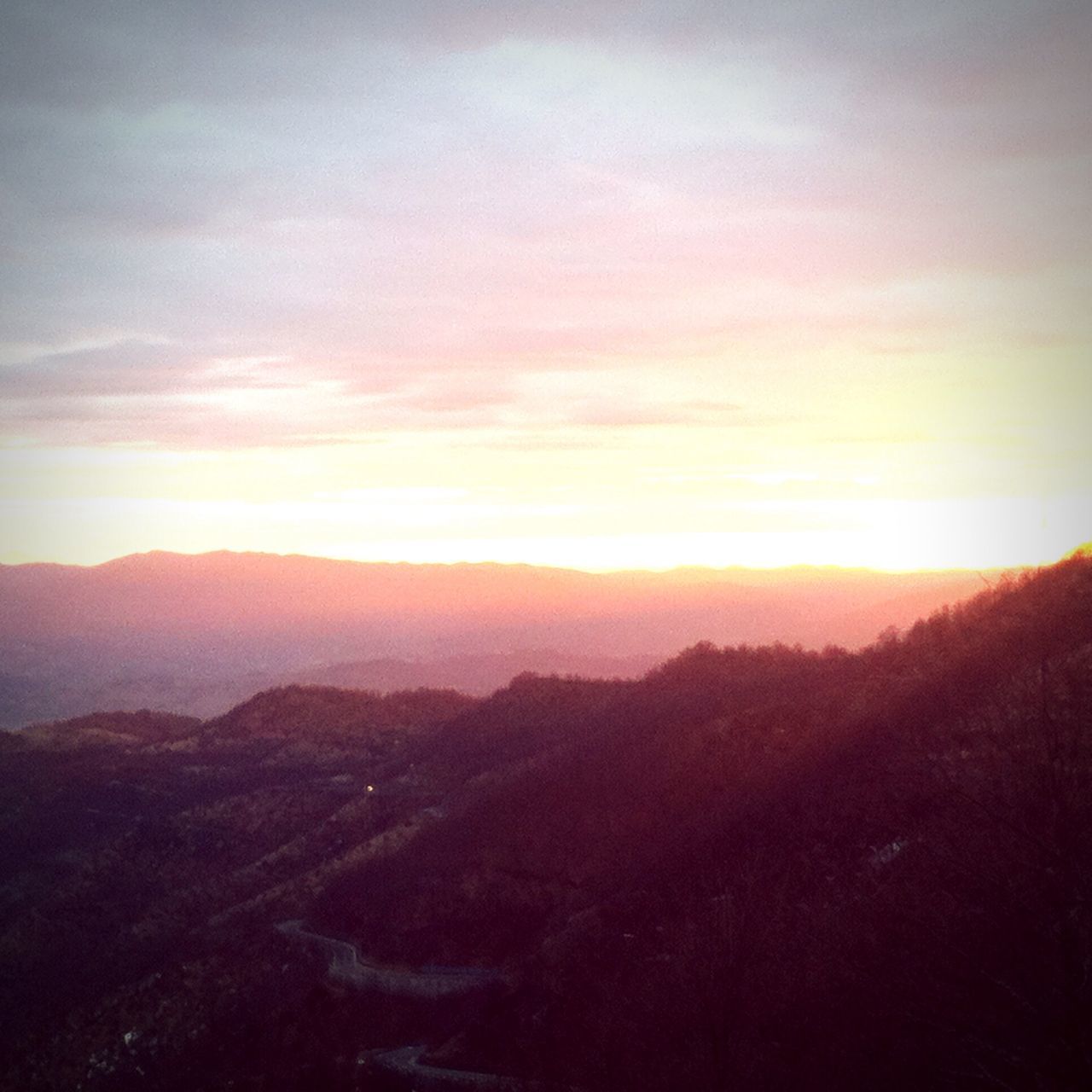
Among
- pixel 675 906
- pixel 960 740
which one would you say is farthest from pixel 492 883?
pixel 960 740

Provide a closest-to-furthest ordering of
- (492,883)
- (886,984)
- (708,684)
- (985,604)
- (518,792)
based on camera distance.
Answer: (886,984)
(492,883)
(985,604)
(518,792)
(708,684)

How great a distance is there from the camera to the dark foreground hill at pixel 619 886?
33.1ft

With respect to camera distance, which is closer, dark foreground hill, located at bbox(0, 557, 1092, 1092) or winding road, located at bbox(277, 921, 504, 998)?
dark foreground hill, located at bbox(0, 557, 1092, 1092)

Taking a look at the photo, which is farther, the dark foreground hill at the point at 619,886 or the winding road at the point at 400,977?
the winding road at the point at 400,977

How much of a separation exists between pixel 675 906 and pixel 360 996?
29.1 feet

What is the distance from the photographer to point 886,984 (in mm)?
10391

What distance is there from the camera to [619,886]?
950 inches

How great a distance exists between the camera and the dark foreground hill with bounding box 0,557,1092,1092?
33.1 feet

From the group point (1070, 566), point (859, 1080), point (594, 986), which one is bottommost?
point (594, 986)

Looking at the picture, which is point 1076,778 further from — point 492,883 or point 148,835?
point 148,835

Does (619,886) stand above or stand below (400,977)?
above

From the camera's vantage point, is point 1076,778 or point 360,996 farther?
point 360,996

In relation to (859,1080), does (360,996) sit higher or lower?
lower

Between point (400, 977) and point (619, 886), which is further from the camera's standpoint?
point (400, 977)
